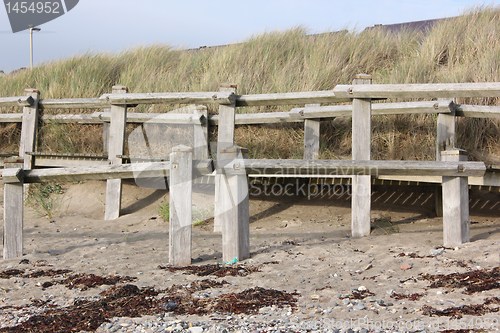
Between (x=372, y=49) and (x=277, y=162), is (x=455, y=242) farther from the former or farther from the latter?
(x=372, y=49)

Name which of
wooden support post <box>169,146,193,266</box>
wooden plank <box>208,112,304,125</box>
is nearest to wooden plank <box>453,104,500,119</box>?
wooden plank <box>208,112,304,125</box>

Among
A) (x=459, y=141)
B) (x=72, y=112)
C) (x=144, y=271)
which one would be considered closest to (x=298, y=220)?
(x=459, y=141)

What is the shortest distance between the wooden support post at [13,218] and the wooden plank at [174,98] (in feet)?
7.27

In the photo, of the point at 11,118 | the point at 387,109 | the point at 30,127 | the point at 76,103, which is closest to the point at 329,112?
the point at 387,109

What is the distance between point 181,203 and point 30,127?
4775 mm

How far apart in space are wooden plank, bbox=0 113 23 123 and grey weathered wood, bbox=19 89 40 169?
1.13ft

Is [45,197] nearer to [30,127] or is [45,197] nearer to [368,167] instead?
[30,127]

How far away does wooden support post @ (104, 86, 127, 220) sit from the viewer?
888cm

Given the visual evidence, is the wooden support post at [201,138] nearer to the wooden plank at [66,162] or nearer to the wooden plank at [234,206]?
the wooden plank at [66,162]

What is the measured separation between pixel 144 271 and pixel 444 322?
2635 millimetres

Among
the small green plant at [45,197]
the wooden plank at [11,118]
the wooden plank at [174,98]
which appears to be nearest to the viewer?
the wooden plank at [174,98]

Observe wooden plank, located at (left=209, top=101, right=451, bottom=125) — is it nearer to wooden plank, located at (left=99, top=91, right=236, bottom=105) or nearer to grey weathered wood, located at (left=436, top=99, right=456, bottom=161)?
grey weathered wood, located at (left=436, top=99, right=456, bottom=161)

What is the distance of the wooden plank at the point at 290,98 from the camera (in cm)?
713

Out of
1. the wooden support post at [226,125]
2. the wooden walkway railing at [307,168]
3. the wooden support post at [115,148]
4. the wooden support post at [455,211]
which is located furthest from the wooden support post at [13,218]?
the wooden support post at [455,211]
